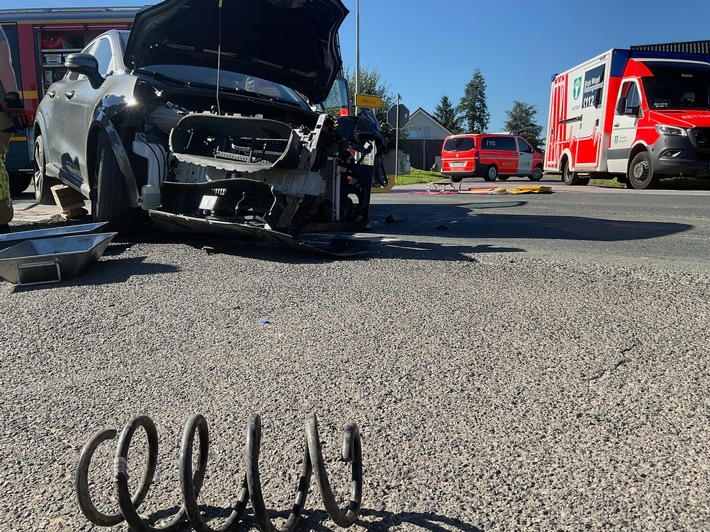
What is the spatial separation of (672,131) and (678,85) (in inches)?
70.7

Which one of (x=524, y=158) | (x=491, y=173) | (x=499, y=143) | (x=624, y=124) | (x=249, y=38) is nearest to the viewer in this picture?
(x=249, y=38)

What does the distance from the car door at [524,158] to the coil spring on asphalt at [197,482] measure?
74.9 feet

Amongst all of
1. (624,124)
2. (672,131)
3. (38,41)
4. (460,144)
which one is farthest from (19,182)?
(460,144)

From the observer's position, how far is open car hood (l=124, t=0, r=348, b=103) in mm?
5098

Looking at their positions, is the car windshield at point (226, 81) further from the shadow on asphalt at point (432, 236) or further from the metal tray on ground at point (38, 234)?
the metal tray on ground at point (38, 234)

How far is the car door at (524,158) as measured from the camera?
22984 mm

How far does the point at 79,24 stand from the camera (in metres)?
11.4

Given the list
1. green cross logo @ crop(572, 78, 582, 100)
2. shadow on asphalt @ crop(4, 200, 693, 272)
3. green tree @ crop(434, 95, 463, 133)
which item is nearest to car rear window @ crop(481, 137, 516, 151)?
green cross logo @ crop(572, 78, 582, 100)

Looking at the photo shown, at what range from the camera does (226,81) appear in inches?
230

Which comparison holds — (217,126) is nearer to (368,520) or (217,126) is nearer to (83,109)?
(83,109)

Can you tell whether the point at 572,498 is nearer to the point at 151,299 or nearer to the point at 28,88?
the point at 151,299

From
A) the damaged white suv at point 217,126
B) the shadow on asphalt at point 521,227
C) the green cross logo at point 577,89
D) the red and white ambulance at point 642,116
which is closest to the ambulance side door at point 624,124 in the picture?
the red and white ambulance at point 642,116

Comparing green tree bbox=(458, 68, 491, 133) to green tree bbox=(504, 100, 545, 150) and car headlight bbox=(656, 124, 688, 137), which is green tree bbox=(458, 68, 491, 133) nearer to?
green tree bbox=(504, 100, 545, 150)

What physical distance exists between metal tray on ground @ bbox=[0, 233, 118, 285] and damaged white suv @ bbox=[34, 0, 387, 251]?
1.86ft
